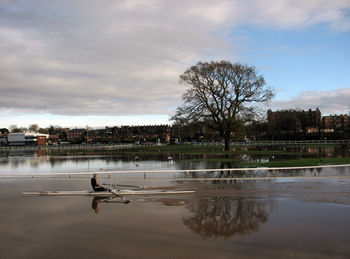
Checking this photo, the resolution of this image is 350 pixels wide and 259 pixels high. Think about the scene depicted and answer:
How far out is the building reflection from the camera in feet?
35.0

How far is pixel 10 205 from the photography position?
1476 centimetres

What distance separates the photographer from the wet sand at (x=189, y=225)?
29.7 feet

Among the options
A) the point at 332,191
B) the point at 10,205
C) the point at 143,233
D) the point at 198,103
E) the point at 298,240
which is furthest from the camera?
the point at 198,103

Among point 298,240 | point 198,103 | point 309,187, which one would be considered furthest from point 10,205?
point 198,103

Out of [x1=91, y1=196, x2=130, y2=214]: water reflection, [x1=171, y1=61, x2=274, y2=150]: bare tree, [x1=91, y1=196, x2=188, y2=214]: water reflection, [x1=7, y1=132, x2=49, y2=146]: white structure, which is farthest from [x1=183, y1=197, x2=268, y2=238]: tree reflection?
[x1=7, y1=132, x2=49, y2=146]: white structure

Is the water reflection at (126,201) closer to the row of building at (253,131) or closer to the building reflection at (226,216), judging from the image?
the building reflection at (226,216)

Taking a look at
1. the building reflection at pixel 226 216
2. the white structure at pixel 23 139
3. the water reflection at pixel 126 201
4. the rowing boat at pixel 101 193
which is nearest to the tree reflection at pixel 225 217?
the building reflection at pixel 226 216

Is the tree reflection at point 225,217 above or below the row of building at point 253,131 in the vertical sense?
below

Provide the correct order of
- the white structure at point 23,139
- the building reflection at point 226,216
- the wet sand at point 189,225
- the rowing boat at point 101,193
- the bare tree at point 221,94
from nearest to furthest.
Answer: the wet sand at point 189,225, the building reflection at point 226,216, the rowing boat at point 101,193, the bare tree at point 221,94, the white structure at point 23,139

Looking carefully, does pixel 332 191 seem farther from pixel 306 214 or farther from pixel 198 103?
pixel 198 103

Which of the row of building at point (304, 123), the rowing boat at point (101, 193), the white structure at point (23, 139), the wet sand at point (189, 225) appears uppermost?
the row of building at point (304, 123)

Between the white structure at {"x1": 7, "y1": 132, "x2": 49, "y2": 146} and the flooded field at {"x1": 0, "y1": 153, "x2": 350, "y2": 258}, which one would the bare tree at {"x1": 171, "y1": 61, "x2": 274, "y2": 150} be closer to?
the flooded field at {"x1": 0, "y1": 153, "x2": 350, "y2": 258}

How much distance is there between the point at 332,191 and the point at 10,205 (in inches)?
596

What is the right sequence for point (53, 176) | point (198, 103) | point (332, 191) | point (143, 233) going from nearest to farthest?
point (143, 233)
point (332, 191)
point (53, 176)
point (198, 103)
